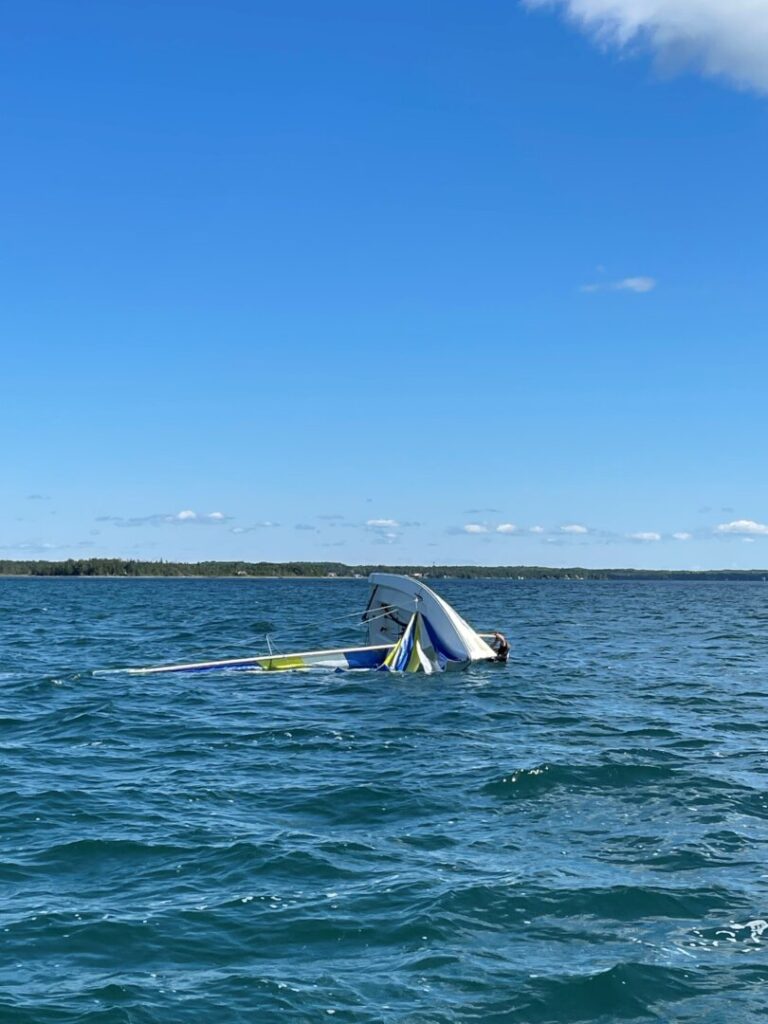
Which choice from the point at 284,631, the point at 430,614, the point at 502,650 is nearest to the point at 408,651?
the point at 430,614

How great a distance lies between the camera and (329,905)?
9.17 m

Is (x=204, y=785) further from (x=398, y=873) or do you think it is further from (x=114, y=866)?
(x=398, y=873)

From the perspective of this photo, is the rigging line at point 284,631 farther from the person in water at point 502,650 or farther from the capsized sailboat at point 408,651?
the person in water at point 502,650

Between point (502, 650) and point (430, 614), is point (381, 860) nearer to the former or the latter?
point (430, 614)

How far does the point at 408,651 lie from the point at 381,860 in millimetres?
18215

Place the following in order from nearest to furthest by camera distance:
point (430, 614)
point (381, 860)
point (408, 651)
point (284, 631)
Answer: point (381, 860) < point (408, 651) < point (430, 614) < point (284, 631)

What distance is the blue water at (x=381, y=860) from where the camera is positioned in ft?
24.6

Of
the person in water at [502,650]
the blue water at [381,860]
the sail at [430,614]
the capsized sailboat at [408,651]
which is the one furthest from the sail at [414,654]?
the blue water at [381,860]

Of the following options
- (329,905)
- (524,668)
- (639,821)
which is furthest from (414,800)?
(524,668)

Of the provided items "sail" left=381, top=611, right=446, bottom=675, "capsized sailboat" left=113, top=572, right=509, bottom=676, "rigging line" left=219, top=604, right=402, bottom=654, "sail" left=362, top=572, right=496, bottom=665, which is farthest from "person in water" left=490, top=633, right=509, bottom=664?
"rigging line" left=219, top=604, right=402, bottom=654

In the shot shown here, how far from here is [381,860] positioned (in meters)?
10.6

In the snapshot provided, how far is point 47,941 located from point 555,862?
212 inches

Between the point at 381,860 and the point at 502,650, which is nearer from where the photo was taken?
the point at 381,860

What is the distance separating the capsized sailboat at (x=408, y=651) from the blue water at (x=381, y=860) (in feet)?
15.2
